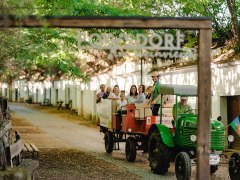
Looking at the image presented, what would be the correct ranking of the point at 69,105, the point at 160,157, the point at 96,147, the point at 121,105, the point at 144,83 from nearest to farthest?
the point at 160,157 → the point at 121,105 → the point at 96,147 → the point at 144,83 → the point at 69,105

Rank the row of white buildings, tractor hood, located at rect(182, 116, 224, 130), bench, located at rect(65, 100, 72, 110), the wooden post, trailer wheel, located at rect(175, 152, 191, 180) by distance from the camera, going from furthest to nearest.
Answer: bench, located at rect(65, 100, 72, 110) → the row of white buildings → tractor hood, located at rect(182, 116, 224, 130) → trailer wheel, located at rect(175, 152, 191, 180) → the wooden post

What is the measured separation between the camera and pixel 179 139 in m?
13.0

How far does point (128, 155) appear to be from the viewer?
1585 centimetres

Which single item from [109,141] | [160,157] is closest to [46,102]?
[109,141]

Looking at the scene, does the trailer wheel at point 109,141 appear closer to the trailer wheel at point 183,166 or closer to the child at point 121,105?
the child at point 121,105

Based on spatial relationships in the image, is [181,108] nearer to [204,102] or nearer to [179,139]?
[179,139]

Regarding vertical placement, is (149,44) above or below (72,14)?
above

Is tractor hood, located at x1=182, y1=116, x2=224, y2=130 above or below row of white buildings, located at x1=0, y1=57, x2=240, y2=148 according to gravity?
below

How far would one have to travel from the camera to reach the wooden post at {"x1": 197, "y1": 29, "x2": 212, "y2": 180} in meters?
7.04

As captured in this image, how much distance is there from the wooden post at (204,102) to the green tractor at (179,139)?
480 cm

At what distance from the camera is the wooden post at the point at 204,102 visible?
7.04m

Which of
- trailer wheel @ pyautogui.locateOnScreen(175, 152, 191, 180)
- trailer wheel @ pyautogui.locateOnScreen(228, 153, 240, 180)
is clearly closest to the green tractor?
trailer wheel @ pyautogui.locateOnScreen(175, 152, 191, 180)

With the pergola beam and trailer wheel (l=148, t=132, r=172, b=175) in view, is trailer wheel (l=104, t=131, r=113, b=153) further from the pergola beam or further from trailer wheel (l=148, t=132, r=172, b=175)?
the pergola beam

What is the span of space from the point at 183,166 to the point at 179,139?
4.09ft
